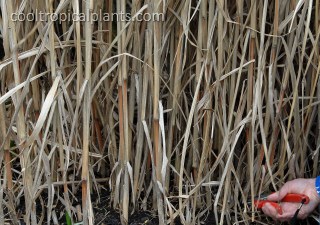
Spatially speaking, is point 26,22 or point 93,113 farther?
point 93,113

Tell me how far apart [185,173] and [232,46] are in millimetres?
332

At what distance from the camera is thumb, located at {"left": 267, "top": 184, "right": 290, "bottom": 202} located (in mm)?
1406

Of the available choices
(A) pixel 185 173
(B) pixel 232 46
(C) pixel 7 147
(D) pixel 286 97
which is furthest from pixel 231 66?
(C) pixel 7 147

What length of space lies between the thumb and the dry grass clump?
48 millimetres

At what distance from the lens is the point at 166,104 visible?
4.90ft

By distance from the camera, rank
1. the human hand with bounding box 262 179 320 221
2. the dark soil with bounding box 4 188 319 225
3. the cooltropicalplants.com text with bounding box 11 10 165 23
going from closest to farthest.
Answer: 1. the cooltropicalplants.com text with bounding box 11 10 165 23
2. the human hand with bounding box 262 179 320 221
3. the dark soil with bounding box 4 188 319 225

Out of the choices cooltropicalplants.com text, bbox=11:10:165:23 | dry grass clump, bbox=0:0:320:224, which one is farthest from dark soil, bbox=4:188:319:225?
cooltropicalplants.com text, bbox=11:10:165:23

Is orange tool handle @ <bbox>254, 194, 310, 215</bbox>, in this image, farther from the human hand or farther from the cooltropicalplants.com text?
the cooltropicalplants.com text

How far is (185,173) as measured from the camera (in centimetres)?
147

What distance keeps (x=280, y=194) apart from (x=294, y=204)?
4 cm

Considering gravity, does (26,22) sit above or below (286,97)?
above

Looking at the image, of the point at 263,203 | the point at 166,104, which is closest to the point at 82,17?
the point at 166,104

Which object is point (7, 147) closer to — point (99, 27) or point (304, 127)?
point (99, 27)

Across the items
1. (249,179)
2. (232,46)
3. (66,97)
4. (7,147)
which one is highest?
(232,46)
